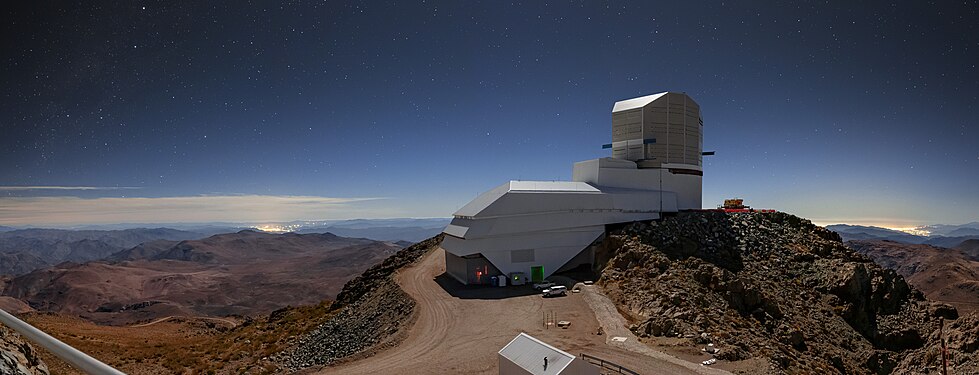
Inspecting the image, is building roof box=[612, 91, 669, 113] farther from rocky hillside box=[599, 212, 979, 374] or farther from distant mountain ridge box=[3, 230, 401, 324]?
distant mountain ridge box=[3, 230, 401, 324]

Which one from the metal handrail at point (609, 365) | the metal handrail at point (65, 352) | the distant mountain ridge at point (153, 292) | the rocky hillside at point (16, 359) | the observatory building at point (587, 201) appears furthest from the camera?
the distant mountain ridge at point (153, 292)

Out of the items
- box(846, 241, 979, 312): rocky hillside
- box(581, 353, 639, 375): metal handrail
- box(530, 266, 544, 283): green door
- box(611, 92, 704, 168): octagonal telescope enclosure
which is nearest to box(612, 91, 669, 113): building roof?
box(611, 92, 704, 168): octagonal telescope enclosure

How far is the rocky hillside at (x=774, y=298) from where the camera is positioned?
982 inches

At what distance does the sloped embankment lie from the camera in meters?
27.6

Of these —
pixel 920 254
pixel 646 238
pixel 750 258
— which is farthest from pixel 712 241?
pixel 920 254

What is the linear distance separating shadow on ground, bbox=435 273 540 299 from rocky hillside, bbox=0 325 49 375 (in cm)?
2696

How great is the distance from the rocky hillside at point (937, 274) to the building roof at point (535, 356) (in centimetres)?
11491

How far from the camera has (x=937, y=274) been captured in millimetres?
138250

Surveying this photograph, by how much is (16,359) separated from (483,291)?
29.8 metres

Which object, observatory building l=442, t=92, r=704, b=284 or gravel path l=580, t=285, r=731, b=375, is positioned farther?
observatory building l=442, t=92, r=704, b=284

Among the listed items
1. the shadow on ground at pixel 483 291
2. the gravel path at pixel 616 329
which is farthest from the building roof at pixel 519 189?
the gravel path at pixel 616 329

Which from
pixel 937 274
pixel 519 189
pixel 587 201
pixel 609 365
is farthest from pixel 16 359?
pixel 937 274

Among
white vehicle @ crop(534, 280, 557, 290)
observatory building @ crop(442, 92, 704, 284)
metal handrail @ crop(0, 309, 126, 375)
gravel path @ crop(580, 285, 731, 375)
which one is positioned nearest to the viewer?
metal handrail @ crop(0, 309, 126, 375)

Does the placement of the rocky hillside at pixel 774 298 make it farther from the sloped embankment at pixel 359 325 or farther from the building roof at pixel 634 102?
the sloped embankment at pixel 359 325
